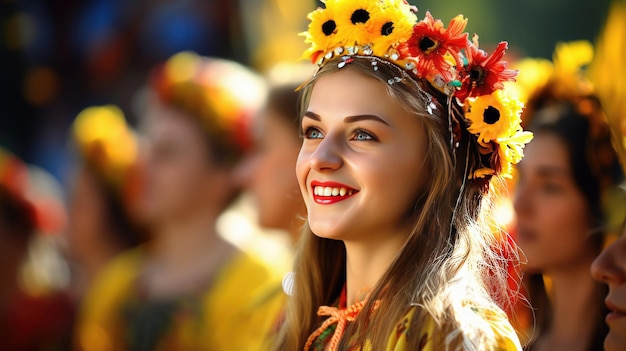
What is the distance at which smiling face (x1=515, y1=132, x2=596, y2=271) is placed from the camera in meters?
3.21

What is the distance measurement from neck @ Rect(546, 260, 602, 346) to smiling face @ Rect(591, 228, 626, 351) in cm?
31

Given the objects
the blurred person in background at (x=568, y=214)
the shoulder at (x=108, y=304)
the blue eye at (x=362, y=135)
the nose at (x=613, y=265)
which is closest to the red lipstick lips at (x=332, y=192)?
the blue eye at (x=362, y=135)

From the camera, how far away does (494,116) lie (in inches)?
99.3

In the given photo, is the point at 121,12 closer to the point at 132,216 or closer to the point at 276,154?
the point at 132,216

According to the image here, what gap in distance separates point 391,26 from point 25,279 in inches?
163

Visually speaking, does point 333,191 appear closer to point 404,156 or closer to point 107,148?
point 404,156

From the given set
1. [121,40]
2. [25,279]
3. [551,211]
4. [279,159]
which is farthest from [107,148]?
[551,211]

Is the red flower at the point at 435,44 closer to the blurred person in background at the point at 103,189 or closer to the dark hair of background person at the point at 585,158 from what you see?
the dark hair of background person at the point at 585,158

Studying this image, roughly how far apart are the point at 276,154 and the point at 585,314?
1.68m

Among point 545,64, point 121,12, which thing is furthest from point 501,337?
point 121,12

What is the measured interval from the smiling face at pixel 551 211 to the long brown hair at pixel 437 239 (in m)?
0.60

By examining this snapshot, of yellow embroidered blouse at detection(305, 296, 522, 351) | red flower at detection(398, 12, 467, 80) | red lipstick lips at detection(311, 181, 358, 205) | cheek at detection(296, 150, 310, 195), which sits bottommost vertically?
yellow embroidered blouse at detection(305, 296, 522, 351)

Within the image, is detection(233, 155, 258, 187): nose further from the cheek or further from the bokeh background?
the bokeh background

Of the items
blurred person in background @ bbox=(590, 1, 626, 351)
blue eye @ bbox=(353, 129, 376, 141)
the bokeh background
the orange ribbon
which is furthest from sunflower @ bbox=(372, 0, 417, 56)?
the bokeh background
